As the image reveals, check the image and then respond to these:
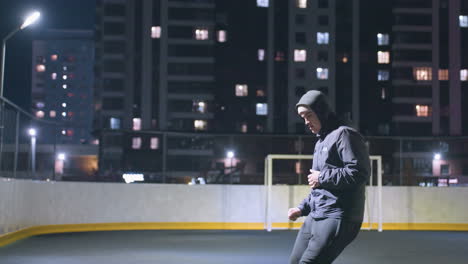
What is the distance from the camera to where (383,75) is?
241 feet

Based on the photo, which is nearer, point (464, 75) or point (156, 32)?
point (156, 32)

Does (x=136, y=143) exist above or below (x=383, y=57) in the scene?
below

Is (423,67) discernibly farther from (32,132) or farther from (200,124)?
(32,132)

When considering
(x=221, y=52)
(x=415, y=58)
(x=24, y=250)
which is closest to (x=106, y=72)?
(x=221, y=52)

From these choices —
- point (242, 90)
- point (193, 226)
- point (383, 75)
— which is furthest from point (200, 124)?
point (193, 226)

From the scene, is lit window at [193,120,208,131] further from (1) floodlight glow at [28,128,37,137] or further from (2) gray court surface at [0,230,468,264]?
(1) floodlight glow at [28,128,37,137]

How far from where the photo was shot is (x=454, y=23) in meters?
72.7

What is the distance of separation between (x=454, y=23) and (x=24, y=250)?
223 ft

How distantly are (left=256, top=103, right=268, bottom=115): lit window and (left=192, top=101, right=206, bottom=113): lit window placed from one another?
5.65m

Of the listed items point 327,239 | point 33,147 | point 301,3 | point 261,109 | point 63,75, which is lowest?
point 327,239

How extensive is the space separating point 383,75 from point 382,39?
4.03 m

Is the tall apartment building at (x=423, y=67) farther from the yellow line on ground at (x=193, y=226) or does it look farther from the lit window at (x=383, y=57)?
Answer: the yellow line on ground at (x=193, y=226)

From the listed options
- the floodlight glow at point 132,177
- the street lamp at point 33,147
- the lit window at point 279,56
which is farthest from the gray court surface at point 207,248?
the lit window at point 279,56

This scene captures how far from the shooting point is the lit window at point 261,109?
70.8 meters
